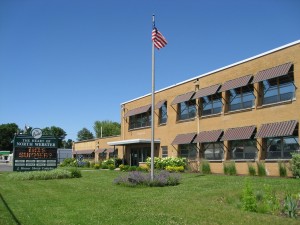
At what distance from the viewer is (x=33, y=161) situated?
30.3 metres

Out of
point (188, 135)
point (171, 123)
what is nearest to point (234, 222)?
point (188, 135)

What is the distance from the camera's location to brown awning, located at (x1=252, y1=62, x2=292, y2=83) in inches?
992

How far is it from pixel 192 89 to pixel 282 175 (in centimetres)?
1348

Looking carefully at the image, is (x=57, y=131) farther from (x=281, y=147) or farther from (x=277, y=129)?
(x=277, y=129)

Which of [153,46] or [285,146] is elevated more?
[153,46]

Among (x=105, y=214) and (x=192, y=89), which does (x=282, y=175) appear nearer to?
(x=192, y=89)

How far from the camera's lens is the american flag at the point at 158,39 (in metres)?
23.0

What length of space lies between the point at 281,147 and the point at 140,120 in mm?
22811

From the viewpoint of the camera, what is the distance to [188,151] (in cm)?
3594

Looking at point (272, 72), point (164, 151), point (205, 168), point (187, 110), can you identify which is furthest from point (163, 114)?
point (272, 72)

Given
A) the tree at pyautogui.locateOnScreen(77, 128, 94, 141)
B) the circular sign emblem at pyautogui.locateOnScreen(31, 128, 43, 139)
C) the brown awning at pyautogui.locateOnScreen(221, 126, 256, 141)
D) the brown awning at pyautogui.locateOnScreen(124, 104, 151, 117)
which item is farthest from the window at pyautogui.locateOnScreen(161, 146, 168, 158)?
the tree at pyautogui.locateOnScreen(77, 128, 94, 141)

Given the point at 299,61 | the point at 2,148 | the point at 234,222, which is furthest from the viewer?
the point at 2,148

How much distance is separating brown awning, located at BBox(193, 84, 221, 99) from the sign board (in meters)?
12.3

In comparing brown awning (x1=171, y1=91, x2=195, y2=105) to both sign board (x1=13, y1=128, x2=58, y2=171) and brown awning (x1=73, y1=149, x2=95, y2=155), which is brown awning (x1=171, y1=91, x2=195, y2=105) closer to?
sign board (x1=13, y1=128, x2=58, y2=171)
